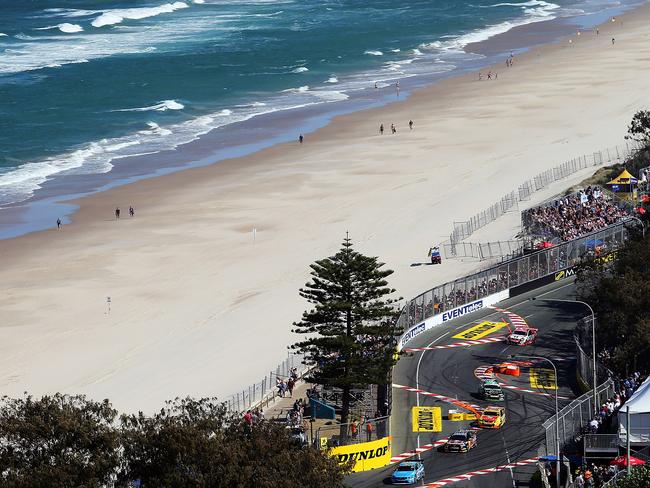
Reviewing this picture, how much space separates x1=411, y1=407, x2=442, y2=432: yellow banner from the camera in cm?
→ 4353

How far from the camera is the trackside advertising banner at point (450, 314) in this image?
52875 millimetres

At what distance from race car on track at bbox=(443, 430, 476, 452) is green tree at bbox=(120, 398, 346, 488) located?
9.56 m

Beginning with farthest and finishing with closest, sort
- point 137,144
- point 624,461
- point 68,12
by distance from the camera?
point 68,12
point 137,144
point 624,461

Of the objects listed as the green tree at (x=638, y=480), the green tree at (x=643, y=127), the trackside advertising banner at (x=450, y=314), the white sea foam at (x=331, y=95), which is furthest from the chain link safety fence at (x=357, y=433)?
the white sea foam at (x=331, y=95)

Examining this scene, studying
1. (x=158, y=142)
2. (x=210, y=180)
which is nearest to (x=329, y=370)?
(x=210, y=180)

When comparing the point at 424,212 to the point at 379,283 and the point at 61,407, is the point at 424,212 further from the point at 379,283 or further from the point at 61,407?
the point at 61,407

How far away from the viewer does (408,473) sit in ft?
128

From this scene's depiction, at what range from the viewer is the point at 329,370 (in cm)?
4412

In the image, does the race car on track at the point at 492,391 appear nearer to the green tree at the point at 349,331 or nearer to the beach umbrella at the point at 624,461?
the green tree at the point at 349,331

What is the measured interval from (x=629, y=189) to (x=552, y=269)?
13289 mm

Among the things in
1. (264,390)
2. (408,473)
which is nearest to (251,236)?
(264,390)

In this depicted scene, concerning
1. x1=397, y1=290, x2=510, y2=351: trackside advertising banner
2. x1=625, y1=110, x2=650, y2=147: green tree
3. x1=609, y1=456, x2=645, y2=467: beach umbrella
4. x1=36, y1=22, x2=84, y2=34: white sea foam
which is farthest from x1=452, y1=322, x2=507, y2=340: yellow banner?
x1=36, y1=22, x2=84, y2=34: white sea foam

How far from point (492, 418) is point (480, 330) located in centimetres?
1117

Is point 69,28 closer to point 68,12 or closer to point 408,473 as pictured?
point 68,12
